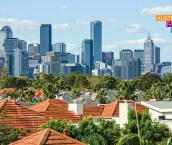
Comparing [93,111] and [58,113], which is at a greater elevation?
[58,113]

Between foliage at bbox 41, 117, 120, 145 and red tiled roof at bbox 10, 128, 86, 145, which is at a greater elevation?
red tiled roof at bbox 10, 128, 86, 145

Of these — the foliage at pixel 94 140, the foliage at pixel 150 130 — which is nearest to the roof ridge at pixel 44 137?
the foliage at pixel 94 140

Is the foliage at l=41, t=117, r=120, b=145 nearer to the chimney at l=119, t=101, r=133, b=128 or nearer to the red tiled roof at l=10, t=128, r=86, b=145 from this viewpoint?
the chimney at l=119, t=101, r=133, b=128

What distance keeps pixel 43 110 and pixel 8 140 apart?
14.0m

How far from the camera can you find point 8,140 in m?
31.4

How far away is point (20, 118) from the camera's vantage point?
38.2 metres

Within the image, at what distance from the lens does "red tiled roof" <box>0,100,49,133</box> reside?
37156 millimetres

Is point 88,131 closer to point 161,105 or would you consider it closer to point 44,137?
point 44,137

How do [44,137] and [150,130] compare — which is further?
[150,130]

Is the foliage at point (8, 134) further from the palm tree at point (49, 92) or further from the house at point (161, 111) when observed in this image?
the palm tree at point (49, 92)

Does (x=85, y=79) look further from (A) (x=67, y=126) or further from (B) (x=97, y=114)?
(A) (x=67, y=126)

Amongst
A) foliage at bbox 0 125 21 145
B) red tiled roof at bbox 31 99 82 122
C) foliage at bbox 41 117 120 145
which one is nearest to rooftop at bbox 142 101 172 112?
red tiled roof at bbox 31 99 82 122

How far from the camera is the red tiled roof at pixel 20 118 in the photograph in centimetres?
3716

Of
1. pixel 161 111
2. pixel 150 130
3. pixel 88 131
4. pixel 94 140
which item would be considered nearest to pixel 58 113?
pixel 161 111
